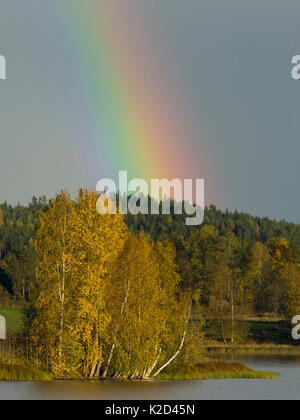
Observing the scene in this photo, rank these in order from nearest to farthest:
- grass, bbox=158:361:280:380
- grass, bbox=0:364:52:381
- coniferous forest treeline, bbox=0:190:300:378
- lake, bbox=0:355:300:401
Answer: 1. lake, bbox=0:355:300:401
2. grass, bbox=0:364:52:381
3. coniferous forest treeline, bbox=0:190:300:378
4. grass, bbox=158:361:280:380

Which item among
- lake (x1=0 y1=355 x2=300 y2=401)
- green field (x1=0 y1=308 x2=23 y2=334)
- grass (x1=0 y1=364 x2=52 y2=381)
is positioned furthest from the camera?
green field (x1=0 y1=308 x2=23 y2=334)

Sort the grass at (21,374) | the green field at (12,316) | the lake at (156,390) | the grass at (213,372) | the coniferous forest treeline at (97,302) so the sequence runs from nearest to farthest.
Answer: the lake at (156,390) < the grass at (21,374) < the coniferous forest treeline at (97,302) < the grass at (213,372) < the green field at (12,316)

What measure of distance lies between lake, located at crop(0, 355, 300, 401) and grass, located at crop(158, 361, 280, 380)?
2.10m

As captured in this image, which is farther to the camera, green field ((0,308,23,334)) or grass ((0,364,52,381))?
green field ((0,308,23,334))

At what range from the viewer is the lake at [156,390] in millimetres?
42631

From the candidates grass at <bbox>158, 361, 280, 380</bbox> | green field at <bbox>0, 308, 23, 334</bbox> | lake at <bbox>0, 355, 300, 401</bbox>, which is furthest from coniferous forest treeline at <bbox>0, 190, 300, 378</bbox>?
green field at <bbox>0, 308, 23, 334</bbox>

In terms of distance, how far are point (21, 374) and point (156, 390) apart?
32.3 feet

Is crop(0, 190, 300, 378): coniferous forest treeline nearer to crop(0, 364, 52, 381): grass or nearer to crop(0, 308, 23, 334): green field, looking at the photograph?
crop(0, 364, 52, 381): grass

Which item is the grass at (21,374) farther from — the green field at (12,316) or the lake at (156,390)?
the green field at (12,316)

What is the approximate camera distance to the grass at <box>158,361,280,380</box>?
184ft

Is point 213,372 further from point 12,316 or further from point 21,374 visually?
point 12,316

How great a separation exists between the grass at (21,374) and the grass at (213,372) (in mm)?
9445

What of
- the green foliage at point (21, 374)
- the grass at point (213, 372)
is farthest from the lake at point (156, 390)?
the grass at point (213, 372)
